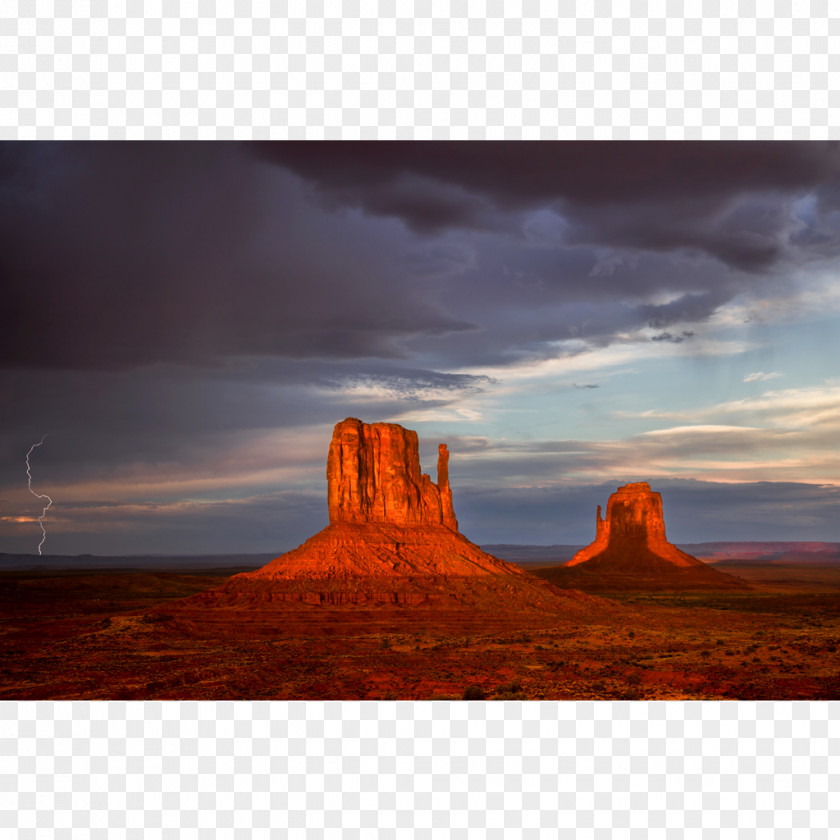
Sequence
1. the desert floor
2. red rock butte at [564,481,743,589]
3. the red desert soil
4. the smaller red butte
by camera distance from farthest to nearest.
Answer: the smaller red butte → red rock butte at [564,481,743,589] → the red desert soil → the desert floor

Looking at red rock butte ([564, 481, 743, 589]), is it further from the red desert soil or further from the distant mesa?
the red desert soil

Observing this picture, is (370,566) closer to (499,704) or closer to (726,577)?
(499,704)

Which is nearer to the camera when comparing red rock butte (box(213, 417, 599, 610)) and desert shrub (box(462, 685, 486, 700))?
desert shrub (box(462, 685, 486, 700))

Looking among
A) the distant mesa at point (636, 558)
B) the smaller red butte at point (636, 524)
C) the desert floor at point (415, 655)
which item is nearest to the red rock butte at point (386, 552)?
the desert floor at point (415, 655)

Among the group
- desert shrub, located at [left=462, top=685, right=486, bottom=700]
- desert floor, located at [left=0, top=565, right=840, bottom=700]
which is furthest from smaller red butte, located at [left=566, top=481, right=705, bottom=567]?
desert shrub, located at [left=462, top=685, right=486, bottom=700]

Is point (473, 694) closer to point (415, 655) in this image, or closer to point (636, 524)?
point (415, 655)

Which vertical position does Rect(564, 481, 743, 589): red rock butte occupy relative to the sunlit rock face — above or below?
below

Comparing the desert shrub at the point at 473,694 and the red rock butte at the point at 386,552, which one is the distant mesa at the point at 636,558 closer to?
the red rock butte at the point at 386,552
